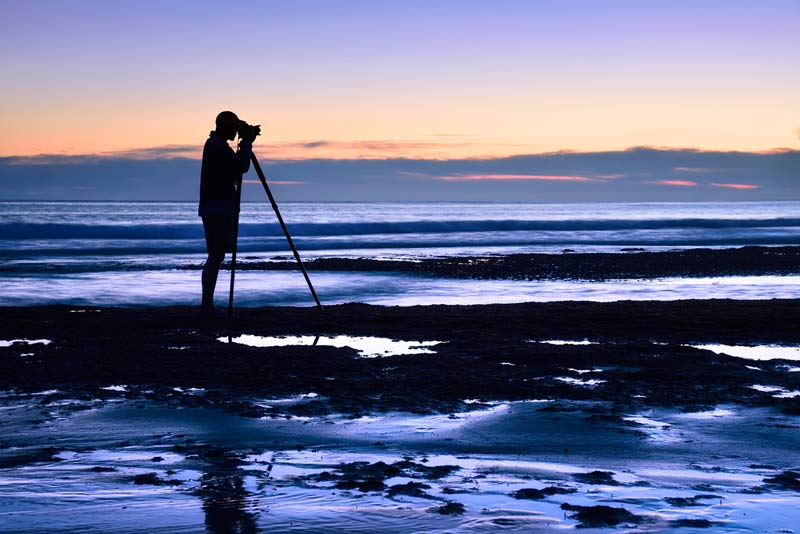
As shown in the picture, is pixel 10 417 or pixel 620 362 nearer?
pixel 10 417

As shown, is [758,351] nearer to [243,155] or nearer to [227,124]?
[243,155]

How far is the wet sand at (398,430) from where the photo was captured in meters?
3.42

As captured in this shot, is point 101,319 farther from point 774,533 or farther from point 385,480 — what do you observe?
point 774,533

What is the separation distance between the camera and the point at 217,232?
31.3 feet

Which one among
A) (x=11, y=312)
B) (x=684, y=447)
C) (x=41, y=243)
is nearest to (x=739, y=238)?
(x=41, y=243)

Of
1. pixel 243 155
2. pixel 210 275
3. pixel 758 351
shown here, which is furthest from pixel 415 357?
pixel 243 155

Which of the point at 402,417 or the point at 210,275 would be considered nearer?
the point at 402,417

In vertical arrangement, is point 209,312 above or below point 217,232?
below

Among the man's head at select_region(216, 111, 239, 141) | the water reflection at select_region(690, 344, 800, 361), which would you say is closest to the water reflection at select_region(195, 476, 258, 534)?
the water reflection at select_region(690, 344, 800, 361)

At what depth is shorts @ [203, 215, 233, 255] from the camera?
374 inches

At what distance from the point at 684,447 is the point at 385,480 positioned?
1.59 m

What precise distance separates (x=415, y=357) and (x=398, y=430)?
238 cm

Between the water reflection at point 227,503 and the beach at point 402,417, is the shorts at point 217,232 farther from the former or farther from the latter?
the water reflection at point 227,503

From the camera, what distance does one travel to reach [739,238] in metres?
42.2
